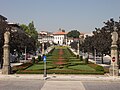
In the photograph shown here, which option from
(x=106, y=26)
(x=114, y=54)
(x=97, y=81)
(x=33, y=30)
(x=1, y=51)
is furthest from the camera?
(x=33, y=30)

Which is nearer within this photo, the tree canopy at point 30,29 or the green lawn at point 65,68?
the green lawn at point 65,68

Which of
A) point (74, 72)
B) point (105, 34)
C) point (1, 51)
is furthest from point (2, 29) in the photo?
point (105, 34)

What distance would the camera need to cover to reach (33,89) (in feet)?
77.3

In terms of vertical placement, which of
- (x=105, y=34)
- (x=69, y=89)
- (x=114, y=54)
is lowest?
(x=69, y=89)

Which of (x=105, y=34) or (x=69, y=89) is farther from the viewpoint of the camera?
(x=105, y=34)

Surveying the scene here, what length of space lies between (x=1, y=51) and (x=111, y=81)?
2069 cm

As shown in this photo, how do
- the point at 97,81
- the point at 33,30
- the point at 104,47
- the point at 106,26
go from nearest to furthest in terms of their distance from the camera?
Answer: the point at 97,81 < the point at 104,47 < the point at 106,26 < the point at 33,30

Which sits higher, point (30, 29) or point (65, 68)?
point (30, 29)

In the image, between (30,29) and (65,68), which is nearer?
(65,68)

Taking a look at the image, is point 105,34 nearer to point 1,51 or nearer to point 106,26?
point 106,26

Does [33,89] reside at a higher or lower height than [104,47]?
lower

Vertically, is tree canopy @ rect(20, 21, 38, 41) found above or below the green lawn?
above

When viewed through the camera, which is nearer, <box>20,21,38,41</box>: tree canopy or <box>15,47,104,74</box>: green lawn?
<box>15,47,104,74</box>: green lawn

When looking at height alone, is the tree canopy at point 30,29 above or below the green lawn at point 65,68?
above
